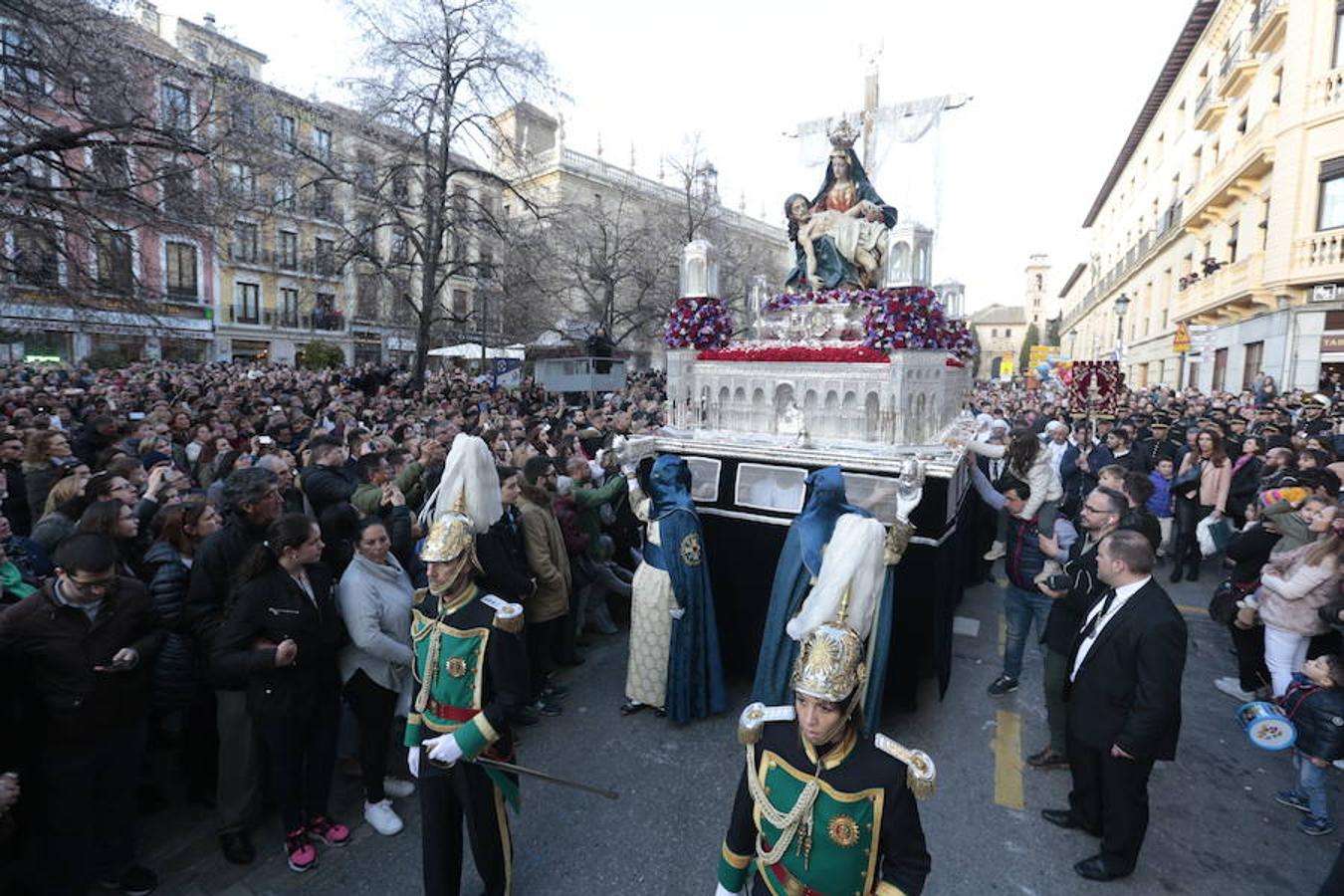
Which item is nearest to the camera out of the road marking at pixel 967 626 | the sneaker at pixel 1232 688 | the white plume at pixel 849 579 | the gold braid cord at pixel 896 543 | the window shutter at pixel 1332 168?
the white plume at pixel 849 579

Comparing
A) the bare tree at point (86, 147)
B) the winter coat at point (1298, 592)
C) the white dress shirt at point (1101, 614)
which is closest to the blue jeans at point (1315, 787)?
the winter coat at point (1298, 592)

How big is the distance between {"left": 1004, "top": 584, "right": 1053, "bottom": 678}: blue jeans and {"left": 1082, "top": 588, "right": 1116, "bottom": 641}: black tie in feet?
5.20

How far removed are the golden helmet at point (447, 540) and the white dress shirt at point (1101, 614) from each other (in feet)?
10.4

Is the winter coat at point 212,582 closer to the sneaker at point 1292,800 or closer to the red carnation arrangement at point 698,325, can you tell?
the red carnation arrangement at point 698,325

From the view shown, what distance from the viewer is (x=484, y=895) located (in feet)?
10.8

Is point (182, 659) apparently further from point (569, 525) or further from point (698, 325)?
point (698, 325)

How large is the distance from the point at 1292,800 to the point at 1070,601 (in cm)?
177

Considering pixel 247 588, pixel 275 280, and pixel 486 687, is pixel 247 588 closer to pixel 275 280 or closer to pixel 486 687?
pixel 486 687

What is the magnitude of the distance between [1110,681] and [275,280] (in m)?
45.6

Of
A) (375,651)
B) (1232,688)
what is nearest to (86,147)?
(375,651)

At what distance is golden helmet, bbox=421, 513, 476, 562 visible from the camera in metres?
2.92

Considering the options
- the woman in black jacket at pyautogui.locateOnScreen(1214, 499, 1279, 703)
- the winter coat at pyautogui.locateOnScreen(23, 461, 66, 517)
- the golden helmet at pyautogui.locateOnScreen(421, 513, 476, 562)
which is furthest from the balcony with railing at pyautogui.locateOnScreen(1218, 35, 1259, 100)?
the winter coat at pyautogui.locateOnScreen(23, 461, 66, 517)

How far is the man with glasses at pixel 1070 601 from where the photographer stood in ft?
13.1

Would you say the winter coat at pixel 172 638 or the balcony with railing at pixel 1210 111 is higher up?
the balcony with railing at pixel 1210 111
